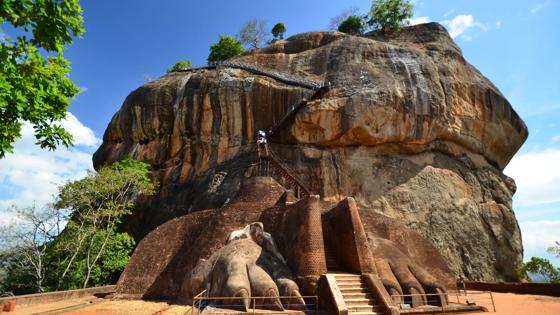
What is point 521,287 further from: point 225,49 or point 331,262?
point 225,49

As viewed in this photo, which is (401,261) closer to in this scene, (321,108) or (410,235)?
(410,235)

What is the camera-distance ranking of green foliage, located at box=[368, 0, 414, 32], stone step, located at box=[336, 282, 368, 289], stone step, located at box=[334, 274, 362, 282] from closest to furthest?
1. stone step, located at box=[336, 282, 368, 289]
2. stone step, located at box=[334, 274, 362, 282]
3. green foliage, located at box=[368, 0, 414, 32]

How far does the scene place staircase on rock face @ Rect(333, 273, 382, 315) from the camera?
8349 millimetres

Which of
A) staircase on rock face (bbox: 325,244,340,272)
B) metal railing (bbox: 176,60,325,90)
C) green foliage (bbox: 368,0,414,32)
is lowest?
staircase on rock face (bbox: 325,244,340,272)

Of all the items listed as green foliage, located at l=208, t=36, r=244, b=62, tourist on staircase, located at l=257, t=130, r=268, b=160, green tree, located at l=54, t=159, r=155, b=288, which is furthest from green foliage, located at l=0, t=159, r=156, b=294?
green foliage, located at l=208, t=36, r=244, b=62

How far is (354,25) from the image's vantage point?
134ft

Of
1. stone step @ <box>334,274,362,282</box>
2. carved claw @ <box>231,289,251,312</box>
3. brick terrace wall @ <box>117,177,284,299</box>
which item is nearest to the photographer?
carved claw @ <box>231,289,251,312</box>

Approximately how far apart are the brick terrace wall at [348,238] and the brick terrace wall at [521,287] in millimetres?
9821

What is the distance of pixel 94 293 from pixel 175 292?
518 cm

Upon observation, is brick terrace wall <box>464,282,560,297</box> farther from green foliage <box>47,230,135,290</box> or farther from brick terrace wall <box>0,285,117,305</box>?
green foliage <box>47,230,135,290</box>

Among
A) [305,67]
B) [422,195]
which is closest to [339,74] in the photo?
[305,67]

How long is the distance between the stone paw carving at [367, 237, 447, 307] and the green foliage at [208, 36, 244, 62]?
35827 mm

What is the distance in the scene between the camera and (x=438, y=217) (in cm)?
2203

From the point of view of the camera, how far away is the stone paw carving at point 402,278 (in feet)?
32.0
